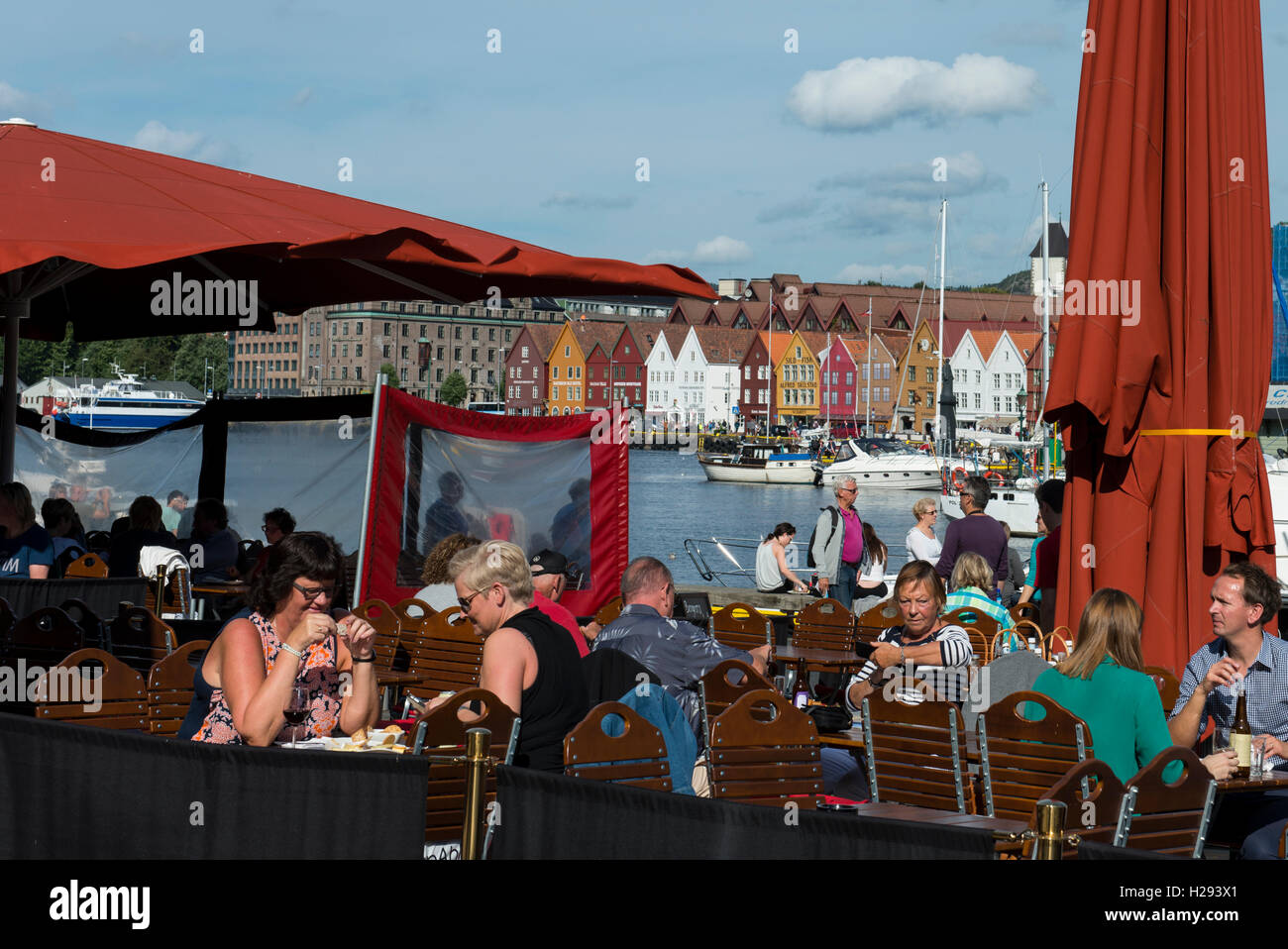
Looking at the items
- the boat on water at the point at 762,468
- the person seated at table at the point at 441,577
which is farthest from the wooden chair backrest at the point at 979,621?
the boat on water at the point at 762,468

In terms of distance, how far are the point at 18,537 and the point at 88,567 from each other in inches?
55.5

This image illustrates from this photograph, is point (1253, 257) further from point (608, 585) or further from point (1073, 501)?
point (608, 585)

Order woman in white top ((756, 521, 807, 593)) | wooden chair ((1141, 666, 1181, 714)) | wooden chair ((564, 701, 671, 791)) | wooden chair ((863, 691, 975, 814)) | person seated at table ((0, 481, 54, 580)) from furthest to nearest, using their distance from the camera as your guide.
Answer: woman in white top ((756, 521, 807, 593)), person seated at table ((0, 481, 54, 580)), wooden chair ((1141, 666, 1181, 714)), wooden chair ((863, 691, 975, 814)), wooden chair ((564, 701, 671, 791))

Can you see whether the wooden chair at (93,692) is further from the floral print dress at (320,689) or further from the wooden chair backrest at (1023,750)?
the wooden chair backrest at (1023,750)

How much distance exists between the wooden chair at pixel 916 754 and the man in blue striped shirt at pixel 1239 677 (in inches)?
37.4

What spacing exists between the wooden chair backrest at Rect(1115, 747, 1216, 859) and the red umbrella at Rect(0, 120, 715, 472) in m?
4.08

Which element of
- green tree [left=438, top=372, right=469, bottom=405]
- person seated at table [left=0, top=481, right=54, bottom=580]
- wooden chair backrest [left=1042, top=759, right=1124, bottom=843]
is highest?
green tree [left=438, top=372, right=469, bottom=405]

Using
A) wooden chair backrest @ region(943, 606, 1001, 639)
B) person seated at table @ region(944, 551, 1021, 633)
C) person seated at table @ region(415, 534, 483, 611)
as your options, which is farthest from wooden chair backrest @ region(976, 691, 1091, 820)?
person seated at table @ region(415, 534, 483, 611)

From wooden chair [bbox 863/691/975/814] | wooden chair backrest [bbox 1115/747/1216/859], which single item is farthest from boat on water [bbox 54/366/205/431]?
wooden chair backrest [bbox 1115/747/1216/859]

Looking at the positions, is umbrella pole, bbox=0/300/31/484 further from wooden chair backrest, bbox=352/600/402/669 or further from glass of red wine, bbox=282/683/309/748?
glass of red wine, bbox=282/683/309/748

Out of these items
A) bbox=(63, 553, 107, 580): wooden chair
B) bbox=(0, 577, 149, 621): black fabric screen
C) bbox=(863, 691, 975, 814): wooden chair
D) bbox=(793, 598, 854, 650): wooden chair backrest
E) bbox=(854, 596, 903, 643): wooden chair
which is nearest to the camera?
bbox=(863, 691, 975, 814): wooden chair

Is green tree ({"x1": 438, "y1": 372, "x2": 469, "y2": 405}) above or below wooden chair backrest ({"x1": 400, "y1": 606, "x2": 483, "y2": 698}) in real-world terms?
above

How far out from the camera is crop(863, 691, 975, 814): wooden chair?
5695mm

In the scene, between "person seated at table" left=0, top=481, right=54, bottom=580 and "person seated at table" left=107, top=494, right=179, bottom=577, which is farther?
"person seated at table" left=107, top=494, right=179, bottom=577
